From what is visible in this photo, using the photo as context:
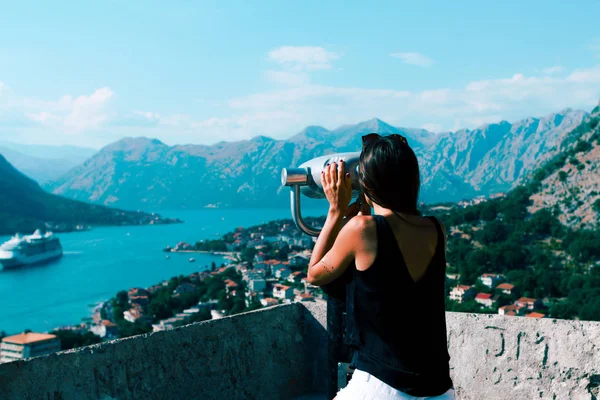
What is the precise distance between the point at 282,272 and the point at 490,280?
41.5 feet

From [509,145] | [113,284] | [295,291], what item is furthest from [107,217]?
[509,145]

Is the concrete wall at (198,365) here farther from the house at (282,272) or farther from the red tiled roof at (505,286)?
the house at (282,272)

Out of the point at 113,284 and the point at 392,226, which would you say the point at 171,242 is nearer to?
the point at 113,284

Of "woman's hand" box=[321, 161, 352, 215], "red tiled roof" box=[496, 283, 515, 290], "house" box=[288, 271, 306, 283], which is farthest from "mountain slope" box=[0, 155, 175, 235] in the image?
"woman's hand" box=[321, 161, 352, 215]

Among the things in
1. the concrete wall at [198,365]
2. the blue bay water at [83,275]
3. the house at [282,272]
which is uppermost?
the concrete wall at [198,365]

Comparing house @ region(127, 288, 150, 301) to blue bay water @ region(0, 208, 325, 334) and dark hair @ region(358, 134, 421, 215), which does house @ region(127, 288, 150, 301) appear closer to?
blue bay water @ region(0, 208, 325, 334)

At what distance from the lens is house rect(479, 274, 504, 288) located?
3200 centimetres

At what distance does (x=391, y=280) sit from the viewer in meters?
0.97

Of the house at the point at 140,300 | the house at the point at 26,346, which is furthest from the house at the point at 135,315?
the house at the point at 26,346

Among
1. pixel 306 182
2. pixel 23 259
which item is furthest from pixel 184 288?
pixel 306 182

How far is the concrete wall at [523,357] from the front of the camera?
1.92 meters

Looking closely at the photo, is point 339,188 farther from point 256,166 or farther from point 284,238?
point 256,166

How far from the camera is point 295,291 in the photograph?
101 ft

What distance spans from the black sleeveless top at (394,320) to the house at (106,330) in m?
28.6
